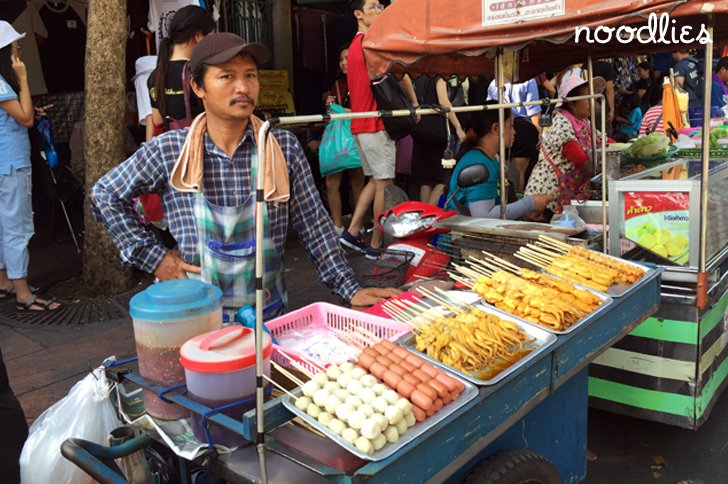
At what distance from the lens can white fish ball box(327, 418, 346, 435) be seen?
6.24 ft

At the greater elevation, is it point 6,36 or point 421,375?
point 6,36

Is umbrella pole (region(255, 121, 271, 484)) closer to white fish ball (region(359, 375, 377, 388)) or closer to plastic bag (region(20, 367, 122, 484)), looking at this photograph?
white fish ball (region(359, 375, 377, 388))

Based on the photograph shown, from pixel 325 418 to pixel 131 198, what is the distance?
1689 mm

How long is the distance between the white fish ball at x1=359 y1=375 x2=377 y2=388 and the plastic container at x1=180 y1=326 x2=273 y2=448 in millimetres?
320

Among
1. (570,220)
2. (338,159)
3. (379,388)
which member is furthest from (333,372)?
(338,159)

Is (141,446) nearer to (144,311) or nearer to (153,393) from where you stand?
(153,393)

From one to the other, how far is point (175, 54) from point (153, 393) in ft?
11.5

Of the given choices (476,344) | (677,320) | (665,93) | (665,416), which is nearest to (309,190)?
(476,344)

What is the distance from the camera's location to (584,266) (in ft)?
11.1

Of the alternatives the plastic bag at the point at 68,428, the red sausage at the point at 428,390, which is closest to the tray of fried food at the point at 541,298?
the red sausage at the point at 428,390


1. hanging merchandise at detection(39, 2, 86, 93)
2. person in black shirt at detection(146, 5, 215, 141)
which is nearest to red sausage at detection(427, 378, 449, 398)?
person in black shirt at detection(146, 5, 215, 141)

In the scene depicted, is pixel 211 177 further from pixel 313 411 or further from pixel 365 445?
pixel 365 445

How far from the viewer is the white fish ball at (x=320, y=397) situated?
200cm

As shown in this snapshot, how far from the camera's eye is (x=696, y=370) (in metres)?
3.63
